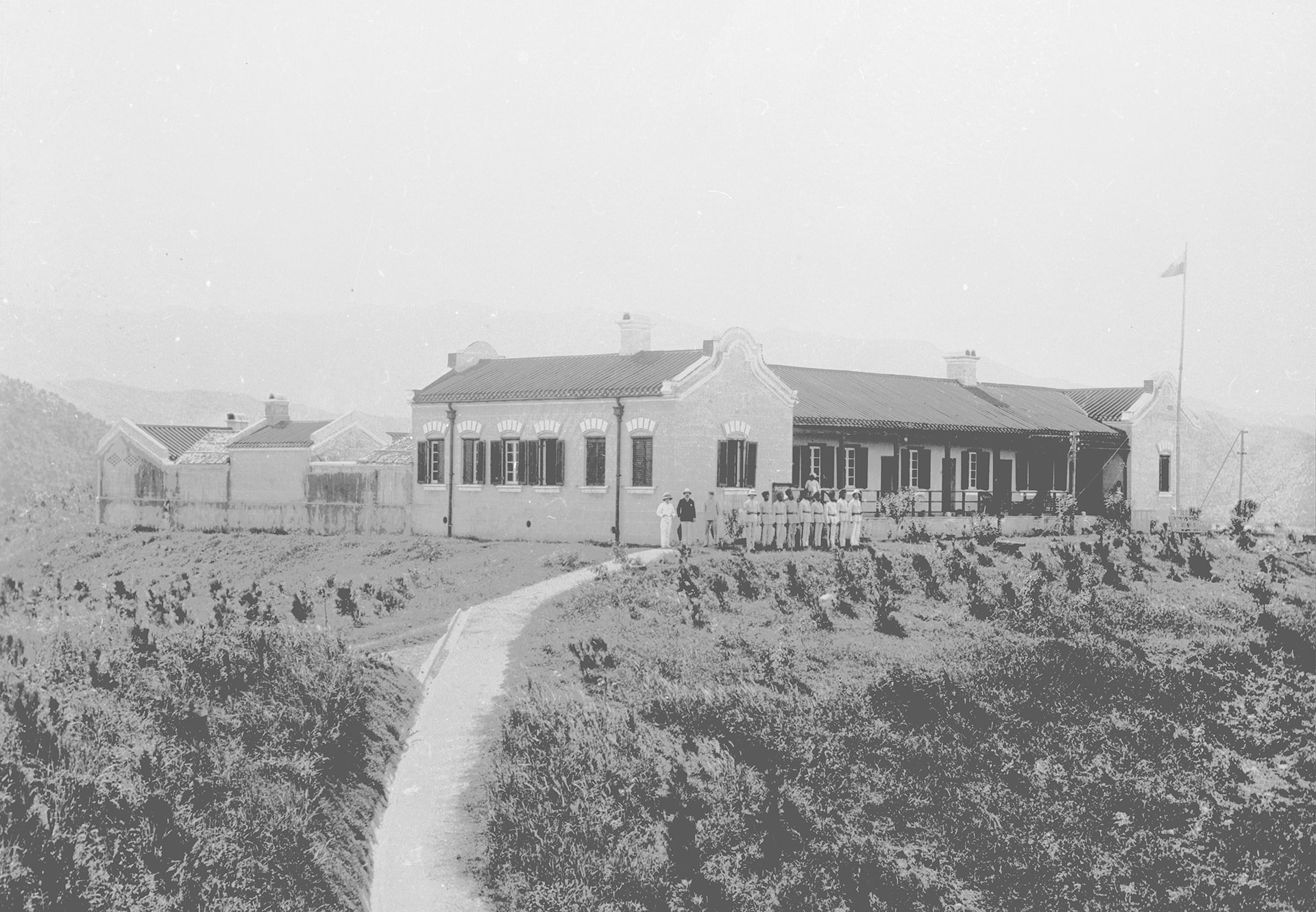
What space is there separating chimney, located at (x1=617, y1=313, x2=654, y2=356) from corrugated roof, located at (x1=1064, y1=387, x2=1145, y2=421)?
18.7 meters

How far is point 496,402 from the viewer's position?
36094 mm

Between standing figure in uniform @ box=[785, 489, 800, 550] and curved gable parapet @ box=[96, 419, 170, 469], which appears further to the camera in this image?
curved gable parapet @ box=[96, 419, 170, 469]

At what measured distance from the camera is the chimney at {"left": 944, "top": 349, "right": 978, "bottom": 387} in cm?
4928

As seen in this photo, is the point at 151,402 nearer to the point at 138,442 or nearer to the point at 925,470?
the point at 138,442

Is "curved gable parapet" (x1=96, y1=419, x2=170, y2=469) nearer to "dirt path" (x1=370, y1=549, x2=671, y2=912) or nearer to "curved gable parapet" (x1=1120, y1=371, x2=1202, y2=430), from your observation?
"dirt path" (x1=370, y1=549, x2=671, y2=912)

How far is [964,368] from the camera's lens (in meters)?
49.4

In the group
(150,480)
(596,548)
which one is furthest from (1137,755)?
(150,480)

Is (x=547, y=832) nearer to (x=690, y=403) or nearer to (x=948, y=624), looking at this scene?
(x=948, y=624)

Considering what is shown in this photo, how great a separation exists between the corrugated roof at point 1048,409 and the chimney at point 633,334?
47.3ft

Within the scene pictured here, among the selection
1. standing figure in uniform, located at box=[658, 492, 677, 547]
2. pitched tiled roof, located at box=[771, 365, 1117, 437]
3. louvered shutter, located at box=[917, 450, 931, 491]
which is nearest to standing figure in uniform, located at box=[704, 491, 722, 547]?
standing figure in uniform, located at box=[658, 492, 677, 547]

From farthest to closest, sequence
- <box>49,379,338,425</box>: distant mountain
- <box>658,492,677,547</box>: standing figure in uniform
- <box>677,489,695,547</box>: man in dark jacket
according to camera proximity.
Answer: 1. <box>49,379,338,425</box>: distant mountain
2. <box>677,489,695,547</box>: man in dark jacket
3. <box>658,492,677,547</box>: standing figure in uniform

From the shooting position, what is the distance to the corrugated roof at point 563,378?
34.1 m

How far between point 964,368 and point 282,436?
2625 centimetres

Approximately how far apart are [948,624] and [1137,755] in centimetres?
675
